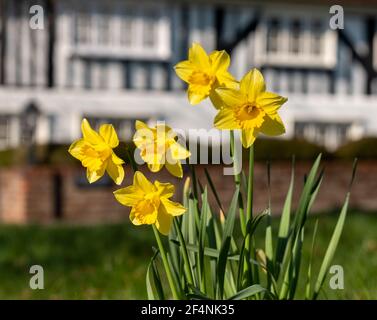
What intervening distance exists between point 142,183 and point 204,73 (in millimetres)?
451

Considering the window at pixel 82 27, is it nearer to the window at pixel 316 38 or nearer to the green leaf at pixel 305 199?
the window at pixel 316 38

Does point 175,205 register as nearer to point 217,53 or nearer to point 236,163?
point 236,163

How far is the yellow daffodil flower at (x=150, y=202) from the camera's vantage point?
2318mm

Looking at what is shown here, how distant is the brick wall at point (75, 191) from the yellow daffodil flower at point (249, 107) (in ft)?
31.0

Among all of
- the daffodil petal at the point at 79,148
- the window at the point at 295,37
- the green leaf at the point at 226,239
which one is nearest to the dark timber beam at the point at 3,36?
the window at the point at 295,37

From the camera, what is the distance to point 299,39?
16391mm

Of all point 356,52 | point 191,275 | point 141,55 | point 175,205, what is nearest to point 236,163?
point 175,205

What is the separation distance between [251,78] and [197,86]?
0.22m

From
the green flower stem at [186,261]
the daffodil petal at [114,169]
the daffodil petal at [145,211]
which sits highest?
the daffodil petal at [114,169]

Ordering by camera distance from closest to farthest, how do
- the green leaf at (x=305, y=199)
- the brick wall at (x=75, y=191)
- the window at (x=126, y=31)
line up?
the green leaf at (x=305, y=199) < the brick wall at (x=75, y=191) < the window at (x=126, y=31)

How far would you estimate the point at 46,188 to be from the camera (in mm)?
12258

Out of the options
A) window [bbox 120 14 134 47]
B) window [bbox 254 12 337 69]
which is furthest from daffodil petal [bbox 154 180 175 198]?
window [bbox 254 12 337 69]

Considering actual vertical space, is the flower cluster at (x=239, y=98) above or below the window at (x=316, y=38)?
below

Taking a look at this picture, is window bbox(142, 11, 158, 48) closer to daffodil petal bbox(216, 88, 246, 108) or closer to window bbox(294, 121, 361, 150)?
window bbox(294, 121, 361, 150)
